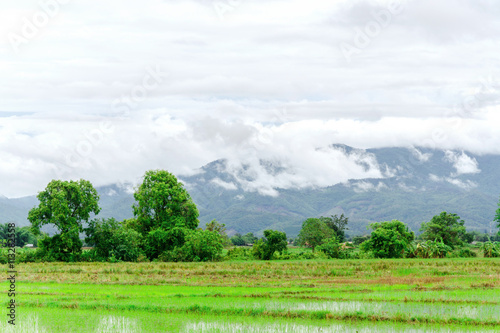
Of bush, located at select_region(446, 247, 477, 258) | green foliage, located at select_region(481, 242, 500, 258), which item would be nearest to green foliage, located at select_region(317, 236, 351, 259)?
bush, located at select_region(446, 247, 477, 258)

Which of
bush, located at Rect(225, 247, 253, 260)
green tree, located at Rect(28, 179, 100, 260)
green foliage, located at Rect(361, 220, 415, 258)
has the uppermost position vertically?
green tree, located at Rect(28, 179, 100, 260)

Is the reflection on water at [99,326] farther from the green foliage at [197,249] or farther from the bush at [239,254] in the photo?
the bush at [239,254]

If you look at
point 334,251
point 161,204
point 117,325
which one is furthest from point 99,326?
point 334,251

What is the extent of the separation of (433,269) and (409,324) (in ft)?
76.9

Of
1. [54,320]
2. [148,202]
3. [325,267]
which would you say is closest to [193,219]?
[148,202]

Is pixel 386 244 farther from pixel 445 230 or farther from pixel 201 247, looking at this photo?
pixel 445 230

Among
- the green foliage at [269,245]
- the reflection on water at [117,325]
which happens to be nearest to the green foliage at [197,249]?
the green foliage at [269,245]

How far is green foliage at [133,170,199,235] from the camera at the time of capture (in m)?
60.5

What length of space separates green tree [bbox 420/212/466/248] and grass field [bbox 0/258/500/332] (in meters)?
41.1

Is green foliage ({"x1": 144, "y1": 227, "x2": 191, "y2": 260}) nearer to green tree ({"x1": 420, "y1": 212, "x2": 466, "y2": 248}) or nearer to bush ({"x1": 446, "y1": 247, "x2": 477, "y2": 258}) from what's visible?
bush ({"x1": 446, "y1": 247, "x2": 477, "y2": 258})

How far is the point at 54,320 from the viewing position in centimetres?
2267

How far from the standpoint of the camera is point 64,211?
53.9 meters

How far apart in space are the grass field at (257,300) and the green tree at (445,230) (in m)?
41.1

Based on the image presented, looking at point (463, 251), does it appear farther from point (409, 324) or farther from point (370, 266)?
point (409, 324)
